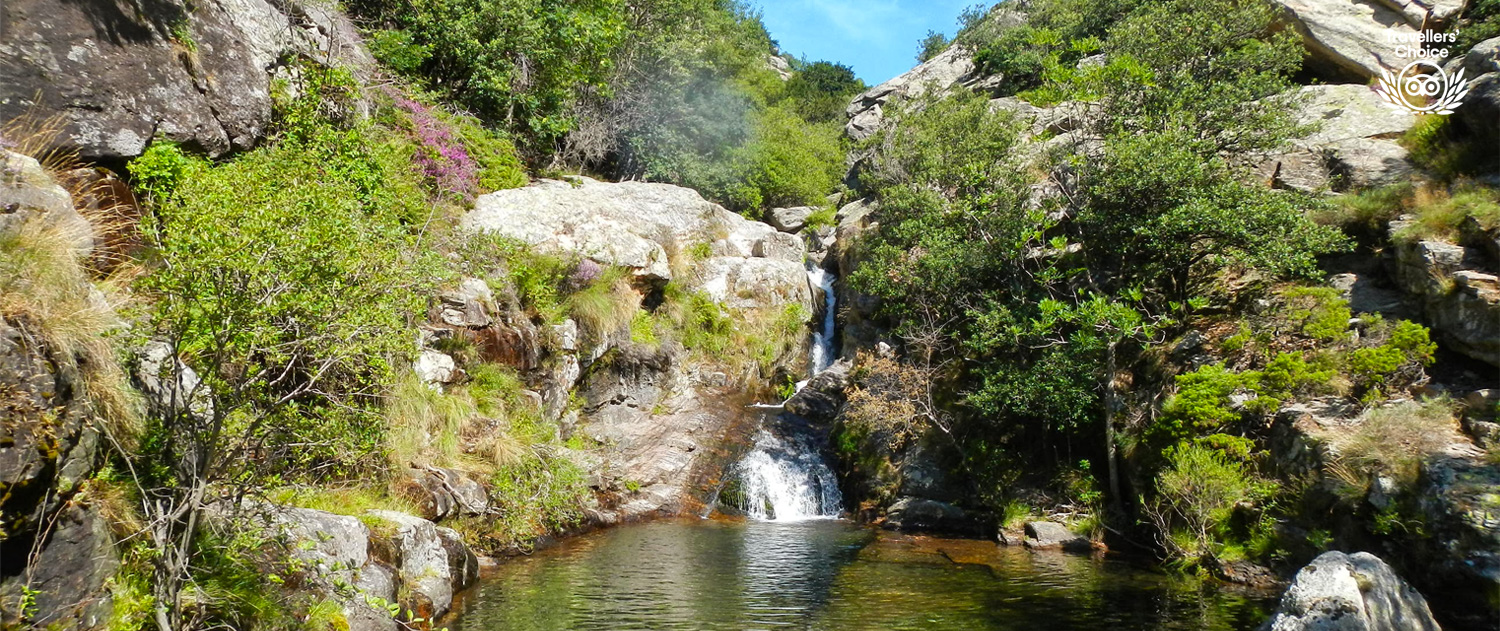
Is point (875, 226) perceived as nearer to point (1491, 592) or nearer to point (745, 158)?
point (745, 158)

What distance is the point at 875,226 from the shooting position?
A: 25.4m

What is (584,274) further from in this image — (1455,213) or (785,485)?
(1455,213)

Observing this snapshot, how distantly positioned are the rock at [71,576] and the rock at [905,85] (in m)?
38.5

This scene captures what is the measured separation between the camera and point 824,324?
2803 centimetres

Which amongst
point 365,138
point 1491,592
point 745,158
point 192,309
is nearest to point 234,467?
point 192,309

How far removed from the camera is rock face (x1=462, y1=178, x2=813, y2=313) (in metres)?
20.9

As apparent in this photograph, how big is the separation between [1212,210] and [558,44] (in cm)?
1889

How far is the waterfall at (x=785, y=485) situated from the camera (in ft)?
61.8

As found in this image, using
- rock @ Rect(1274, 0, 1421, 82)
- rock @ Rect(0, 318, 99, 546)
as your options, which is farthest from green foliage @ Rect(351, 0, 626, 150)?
rock @ Rect(1274, 0, 1421, 82)

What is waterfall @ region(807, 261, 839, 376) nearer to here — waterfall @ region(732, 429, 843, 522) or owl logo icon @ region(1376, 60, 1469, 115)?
waterfall @ region(732, 429, 843, 522)

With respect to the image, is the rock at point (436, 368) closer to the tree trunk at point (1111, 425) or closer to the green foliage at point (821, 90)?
the tree trunk at point (1111, 425)

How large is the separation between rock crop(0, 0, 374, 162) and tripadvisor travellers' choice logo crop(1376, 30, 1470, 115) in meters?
22.4

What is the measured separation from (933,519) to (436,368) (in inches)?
439

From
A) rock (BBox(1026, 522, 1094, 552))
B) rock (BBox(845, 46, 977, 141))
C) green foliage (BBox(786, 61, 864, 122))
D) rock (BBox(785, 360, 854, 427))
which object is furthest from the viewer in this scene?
green foliage (BBox(786, 61, 864, 122))
